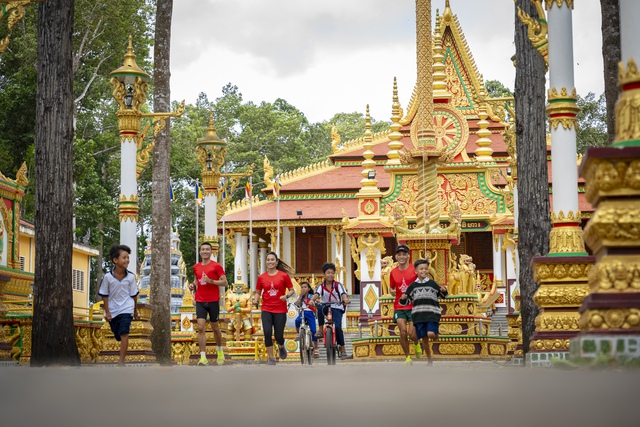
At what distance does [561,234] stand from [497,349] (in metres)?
12.1

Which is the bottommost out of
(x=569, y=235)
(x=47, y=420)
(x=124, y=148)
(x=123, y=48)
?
(x=47, y=420)

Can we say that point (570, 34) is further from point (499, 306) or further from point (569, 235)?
point (499, 306)

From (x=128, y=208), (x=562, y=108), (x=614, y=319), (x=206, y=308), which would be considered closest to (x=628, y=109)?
(x=614, y=319)

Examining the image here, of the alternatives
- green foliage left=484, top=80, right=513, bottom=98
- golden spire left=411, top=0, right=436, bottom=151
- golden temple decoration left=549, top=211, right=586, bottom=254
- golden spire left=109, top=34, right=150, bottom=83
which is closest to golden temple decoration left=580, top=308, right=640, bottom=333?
golden temple decoration left=549, top=211, right=586, bottom=254

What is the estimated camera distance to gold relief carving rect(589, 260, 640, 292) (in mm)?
5664

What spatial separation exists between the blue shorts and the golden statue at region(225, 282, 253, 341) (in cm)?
1410

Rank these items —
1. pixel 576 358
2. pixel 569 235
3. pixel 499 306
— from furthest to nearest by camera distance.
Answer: pixel 499 306, pixel 569 235, pixel 576 358

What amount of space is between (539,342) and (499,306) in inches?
1124

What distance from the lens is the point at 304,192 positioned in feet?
152

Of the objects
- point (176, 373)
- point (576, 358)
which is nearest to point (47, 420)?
point (176, 373)

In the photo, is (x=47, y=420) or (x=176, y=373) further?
(x=176, y=373)

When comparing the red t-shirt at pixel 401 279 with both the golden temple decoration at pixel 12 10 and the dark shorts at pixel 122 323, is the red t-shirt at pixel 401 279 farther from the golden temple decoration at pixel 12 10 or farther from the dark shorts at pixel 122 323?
the golden temple decoration at pixel 12 10

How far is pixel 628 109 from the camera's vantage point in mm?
5898

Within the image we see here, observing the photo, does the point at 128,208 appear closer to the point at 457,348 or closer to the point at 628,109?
the point at 457,348
